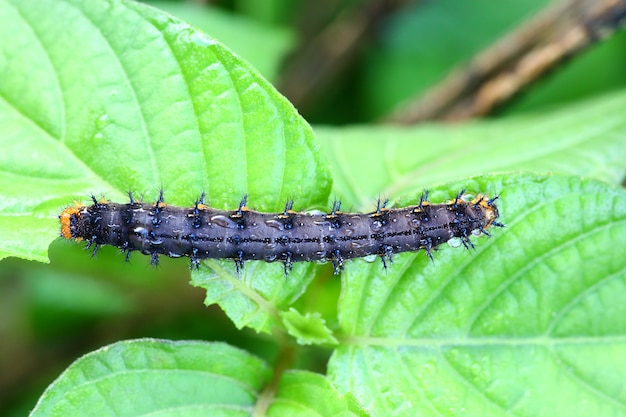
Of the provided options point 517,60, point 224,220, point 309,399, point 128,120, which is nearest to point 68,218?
point 128,120

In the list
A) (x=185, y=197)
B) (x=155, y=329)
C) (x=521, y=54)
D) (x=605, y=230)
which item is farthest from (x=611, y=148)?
(x=155, y=329)

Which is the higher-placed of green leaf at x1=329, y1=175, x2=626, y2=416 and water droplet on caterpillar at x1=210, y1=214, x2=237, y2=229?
water droplet on caterpillar at x1=210, y1=214, x2=237, y2=229

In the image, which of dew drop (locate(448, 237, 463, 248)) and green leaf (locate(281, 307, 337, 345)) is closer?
green leaf (locate(281, 307, 337, 345))

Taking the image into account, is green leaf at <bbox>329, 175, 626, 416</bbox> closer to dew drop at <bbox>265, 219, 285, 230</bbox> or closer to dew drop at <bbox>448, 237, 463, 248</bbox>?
dew drop at <bbox>448, 237, 463, 248</bbox>

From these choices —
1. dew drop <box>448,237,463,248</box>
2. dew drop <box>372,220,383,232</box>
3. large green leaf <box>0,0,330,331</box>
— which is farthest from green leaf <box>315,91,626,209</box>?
large green leaf <box>0,0,330,331</box>

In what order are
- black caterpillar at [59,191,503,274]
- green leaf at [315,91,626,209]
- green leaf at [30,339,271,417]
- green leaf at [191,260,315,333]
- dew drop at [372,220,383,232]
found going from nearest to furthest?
1. green leaf at [30,339,271,417]
2. green leaf at [191,260,315,333]
3. black caterpillar at [59,191,503,274]
4. dew drop at [372,220,383,232]
5. green leaf at [315,91,626,209]

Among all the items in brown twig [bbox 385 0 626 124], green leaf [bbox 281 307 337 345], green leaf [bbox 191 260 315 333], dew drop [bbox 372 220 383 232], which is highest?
brown twig [bbox 385 0 626 124]

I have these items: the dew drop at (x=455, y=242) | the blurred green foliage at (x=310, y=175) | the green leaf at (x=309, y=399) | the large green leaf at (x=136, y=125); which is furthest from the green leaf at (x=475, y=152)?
the green leaf at (x=309, y=399)

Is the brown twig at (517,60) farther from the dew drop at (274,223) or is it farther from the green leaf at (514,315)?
the dew drop at (274,223)
